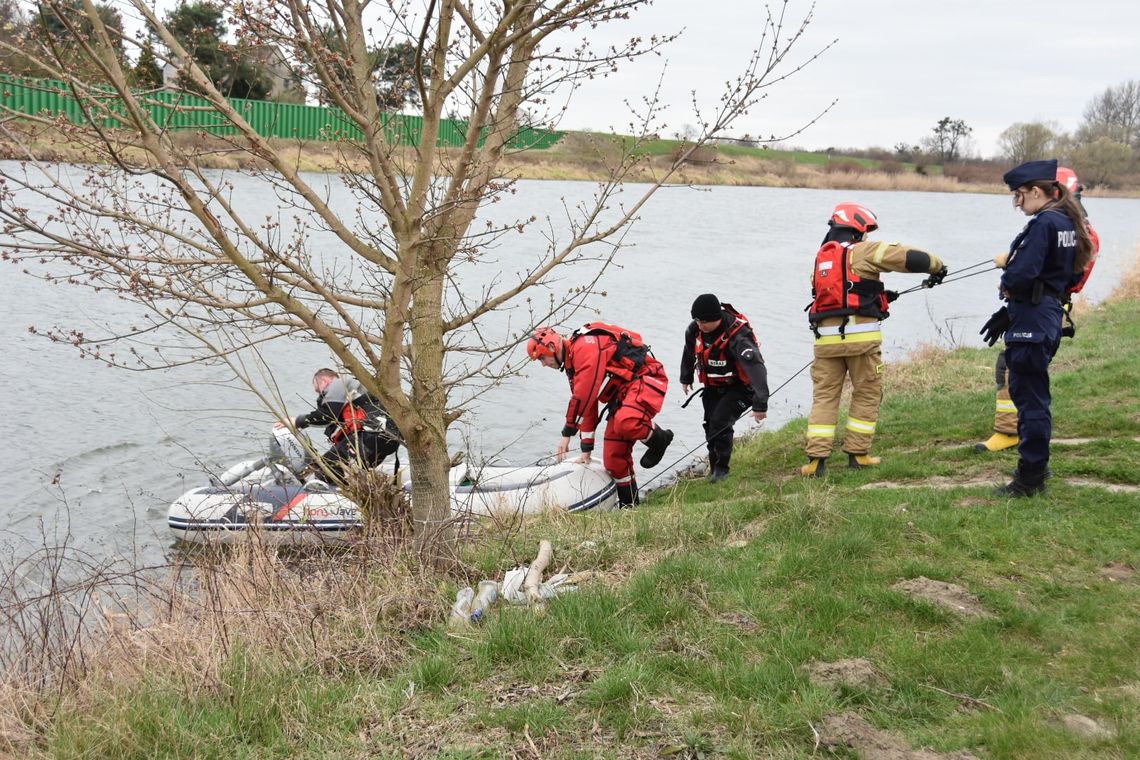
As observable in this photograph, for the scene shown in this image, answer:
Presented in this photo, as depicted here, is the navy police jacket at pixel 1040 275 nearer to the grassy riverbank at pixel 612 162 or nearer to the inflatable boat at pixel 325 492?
the grassy riverbank at pixel 612 162

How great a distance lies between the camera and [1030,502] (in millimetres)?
5914

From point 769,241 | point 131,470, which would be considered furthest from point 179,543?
point 769,241

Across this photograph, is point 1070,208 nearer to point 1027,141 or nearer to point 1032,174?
point 1032,174

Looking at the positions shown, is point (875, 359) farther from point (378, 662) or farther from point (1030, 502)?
point (378, 662)

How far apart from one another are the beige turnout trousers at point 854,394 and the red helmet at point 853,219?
0.88 meters

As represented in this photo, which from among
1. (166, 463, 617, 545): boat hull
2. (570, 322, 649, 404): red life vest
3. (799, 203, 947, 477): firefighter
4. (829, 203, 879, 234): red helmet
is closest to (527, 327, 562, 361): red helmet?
(570, 322, 649, 404): red life vest

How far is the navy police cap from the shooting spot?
242 inches

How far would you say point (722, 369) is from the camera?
8.80 metres

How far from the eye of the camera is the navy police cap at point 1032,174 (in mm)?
6145

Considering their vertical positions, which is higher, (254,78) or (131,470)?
(254,78)

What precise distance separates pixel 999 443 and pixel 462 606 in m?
4.50

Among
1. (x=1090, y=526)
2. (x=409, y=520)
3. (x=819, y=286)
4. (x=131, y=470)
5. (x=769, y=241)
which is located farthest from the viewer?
(x=769, y=241)

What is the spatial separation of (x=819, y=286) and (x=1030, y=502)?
2300mm

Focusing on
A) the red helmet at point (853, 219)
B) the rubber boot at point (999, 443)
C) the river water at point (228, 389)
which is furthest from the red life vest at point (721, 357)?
the rubber boot at point (999, 443)
